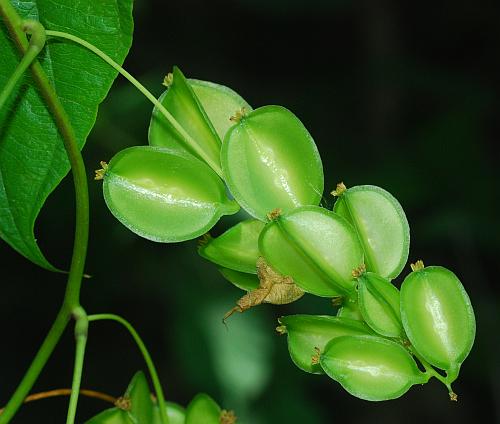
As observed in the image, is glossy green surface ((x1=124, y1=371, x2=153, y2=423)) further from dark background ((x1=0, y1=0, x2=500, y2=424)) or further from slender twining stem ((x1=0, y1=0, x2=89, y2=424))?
dark background ((x1=0, y1=0, x2=500, y2=424))

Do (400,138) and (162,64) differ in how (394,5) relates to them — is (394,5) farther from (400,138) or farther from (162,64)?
(162,64)

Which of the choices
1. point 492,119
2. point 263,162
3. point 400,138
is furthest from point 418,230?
point 263,162

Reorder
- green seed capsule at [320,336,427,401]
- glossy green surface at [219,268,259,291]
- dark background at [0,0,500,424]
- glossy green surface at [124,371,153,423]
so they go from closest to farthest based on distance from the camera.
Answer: green seed capsule at [320,336,427,401], glossy green surface at [219,268,259,291], glossy green surface at [124,371,153,423], dark background at [0,0,500,424]

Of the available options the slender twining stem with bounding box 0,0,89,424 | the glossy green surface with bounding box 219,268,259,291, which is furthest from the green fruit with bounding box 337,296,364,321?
the slender twining stem with bounding box 0,0,89,424

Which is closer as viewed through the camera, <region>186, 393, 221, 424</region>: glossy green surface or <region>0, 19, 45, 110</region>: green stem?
<region>0, 19, 45, 110</region>: green stem

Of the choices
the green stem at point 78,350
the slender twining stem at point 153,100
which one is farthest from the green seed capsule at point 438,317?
the green stem at point 78,350

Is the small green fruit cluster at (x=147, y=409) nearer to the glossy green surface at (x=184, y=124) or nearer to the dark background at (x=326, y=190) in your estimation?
the glossy green surface at (x=184, y=124)

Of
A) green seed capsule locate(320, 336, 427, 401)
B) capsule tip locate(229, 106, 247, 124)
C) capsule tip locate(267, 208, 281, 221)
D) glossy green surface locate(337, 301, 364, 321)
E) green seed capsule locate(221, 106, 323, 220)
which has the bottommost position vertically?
green seed capsule locate(320, 336, 427, 401)
